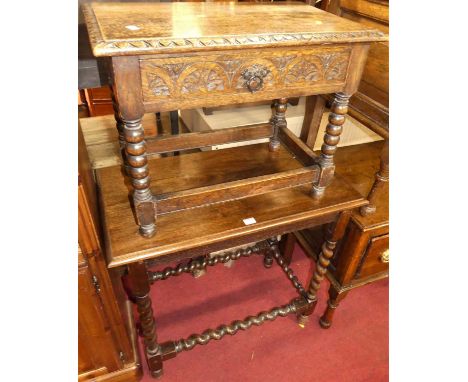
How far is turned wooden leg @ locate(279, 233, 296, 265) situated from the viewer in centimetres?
209

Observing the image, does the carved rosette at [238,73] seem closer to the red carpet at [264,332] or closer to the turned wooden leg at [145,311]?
the turned wooden leg at [145,311]

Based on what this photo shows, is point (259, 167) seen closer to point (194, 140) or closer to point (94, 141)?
point (194, 140)

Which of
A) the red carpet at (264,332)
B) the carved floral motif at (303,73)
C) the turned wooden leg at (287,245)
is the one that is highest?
the carved floral motif at (303,73)

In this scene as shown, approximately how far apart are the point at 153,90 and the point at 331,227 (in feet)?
3.14

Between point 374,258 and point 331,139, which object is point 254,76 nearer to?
point 331,139

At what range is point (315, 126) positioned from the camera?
178cm

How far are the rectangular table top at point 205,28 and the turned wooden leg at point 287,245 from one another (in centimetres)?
129

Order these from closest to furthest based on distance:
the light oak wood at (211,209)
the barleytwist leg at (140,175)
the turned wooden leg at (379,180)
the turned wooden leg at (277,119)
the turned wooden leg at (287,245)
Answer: the barleytwist leg at (140,175) → the light oak wood at (211,209) → the turned wooden leg at (379,180) → the turned wooden leg at (277,119) → the turned wooden leg at (287,245)

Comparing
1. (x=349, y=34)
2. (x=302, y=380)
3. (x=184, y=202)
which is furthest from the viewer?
(x=302, y=380)

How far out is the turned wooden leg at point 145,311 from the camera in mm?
1123

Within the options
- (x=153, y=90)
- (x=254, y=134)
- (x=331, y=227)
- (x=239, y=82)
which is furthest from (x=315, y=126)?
(x=153, y=90)

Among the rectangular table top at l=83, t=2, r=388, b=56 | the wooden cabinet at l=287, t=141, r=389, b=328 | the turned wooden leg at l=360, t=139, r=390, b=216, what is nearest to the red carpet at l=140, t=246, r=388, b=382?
the wooden cabinet at l=287, t=141, r=389, b=328

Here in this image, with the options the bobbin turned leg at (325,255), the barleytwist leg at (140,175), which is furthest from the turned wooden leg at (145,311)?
the bobbin turned leg at (325,255)

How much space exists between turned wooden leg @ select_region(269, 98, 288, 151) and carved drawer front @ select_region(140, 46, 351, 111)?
427mm
